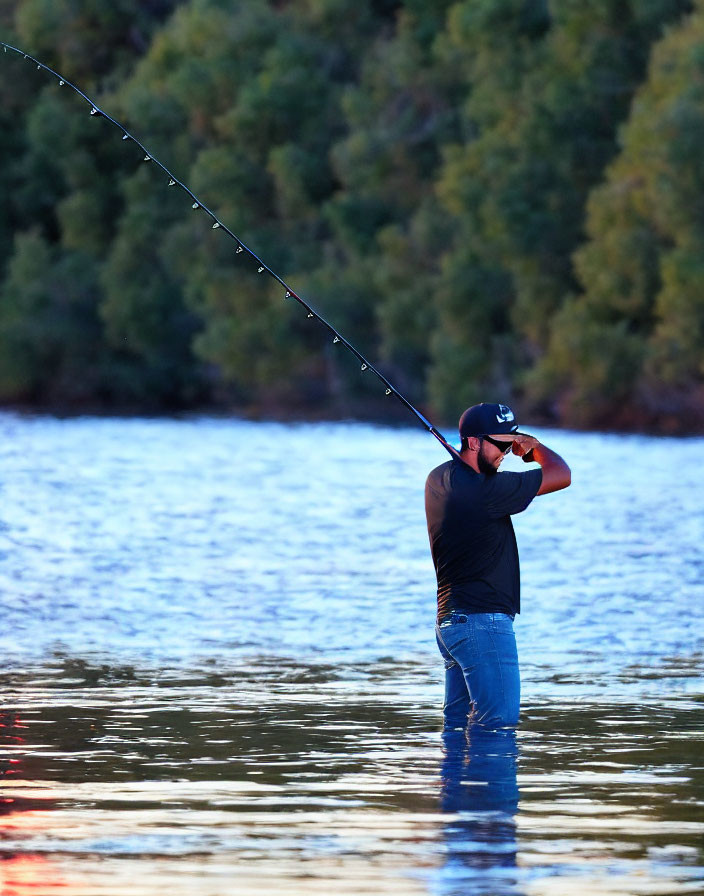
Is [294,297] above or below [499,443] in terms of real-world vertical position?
above

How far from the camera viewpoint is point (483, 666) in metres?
8.47

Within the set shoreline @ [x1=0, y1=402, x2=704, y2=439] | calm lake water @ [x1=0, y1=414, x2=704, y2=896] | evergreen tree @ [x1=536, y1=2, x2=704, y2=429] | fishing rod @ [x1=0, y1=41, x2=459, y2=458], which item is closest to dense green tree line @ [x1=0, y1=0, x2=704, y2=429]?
evergreen tree @ [x1=536, y1=2, x2=704, y2=429]

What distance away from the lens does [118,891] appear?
19.9 feet

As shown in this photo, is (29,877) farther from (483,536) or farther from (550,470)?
(550,470)

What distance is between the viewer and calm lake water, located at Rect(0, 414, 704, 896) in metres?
6.50

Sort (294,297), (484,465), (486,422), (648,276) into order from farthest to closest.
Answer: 1. (648,276)
2. (294,297)
3. (484,465)
4. (486,422)

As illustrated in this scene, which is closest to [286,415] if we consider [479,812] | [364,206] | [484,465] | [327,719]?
[364,206]

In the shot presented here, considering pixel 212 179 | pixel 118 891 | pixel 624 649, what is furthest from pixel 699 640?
pixel 212 179

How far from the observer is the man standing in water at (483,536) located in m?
8.16

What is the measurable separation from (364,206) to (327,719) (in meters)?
47.1

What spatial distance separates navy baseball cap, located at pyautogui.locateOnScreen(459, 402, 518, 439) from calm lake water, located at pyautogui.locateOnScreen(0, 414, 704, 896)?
4.00 feet

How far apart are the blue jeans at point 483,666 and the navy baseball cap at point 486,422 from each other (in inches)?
27.9

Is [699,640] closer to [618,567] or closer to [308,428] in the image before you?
[618,567]

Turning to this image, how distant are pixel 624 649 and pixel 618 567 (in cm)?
542
